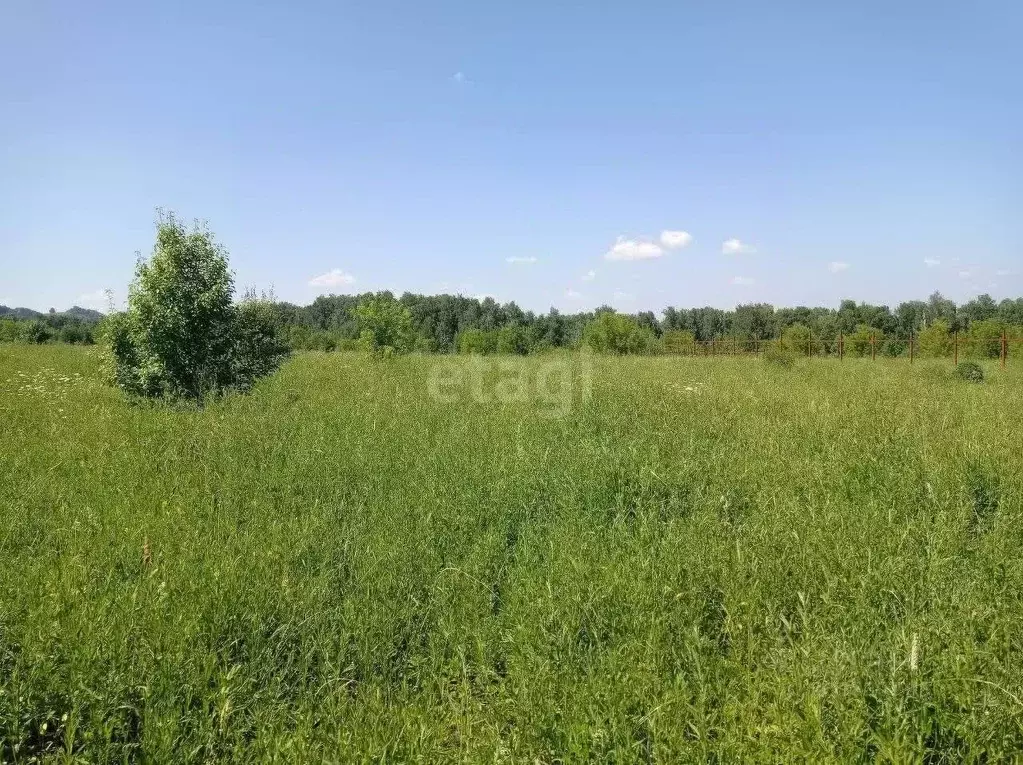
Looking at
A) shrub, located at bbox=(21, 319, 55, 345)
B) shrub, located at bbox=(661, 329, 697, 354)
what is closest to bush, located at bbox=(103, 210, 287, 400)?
shrub, located at bbox=(661, 329, 697, 354)

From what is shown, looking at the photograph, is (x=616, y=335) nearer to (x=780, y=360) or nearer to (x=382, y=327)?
(x=780, y=360)

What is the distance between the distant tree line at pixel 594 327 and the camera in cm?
2172

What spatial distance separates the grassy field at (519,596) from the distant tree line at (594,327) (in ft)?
25.7

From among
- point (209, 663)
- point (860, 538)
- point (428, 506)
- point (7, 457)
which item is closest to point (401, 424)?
point (428, 506)

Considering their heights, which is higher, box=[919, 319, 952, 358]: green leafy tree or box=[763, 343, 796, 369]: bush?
box=[919, 319, 952, 358]: green leafy tree

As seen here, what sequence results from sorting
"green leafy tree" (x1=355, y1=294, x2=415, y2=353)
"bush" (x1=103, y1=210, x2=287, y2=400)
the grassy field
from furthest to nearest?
1. "green leafy tree" (x1=355, y1=294, x2=415, y2=353)
2. "bush" (x1=103, y1=210, x2=287, y2=400)
3. the grassy field

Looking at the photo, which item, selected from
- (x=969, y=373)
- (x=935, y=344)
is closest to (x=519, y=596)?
(x=969, y=373)

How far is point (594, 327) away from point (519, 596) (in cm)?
3745

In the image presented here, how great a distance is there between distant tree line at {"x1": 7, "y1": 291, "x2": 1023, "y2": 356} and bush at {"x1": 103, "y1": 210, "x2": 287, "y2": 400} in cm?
186

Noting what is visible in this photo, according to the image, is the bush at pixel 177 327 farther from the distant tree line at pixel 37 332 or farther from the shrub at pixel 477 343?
the shrub at pixel 477 343

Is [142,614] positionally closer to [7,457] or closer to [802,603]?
[802,603]

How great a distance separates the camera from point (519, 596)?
3438 mm

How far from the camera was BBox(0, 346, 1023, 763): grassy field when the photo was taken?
7.95ft

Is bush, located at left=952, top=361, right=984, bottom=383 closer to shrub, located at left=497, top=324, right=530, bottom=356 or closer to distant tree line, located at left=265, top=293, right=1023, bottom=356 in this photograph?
distant tree line, located at left=265, top=293, right=1023, bottom=356
